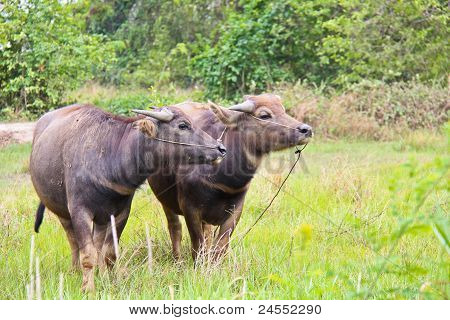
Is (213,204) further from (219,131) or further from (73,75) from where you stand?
(73,75)

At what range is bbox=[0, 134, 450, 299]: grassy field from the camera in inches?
167

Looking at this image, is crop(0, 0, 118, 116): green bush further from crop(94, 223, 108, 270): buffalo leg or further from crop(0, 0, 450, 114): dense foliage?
crop(94, 223, 108, 270): buffalo leg

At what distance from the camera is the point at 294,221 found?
6898mm

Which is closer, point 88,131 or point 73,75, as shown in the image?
point 88,131

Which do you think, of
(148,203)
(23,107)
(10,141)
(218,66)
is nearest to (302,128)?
(148,203)

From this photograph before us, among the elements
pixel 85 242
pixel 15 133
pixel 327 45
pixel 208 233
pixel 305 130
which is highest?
pixel 305 130

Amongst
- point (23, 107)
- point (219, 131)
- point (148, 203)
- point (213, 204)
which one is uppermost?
point (219, 131)

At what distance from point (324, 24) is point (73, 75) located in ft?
17.2

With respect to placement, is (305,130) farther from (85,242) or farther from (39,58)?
(39,58)

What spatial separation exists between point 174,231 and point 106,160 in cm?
123

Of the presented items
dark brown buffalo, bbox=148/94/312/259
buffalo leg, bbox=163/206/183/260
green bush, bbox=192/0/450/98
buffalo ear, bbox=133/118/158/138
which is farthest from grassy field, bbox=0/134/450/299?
green bush, bbox=192/0/450/98

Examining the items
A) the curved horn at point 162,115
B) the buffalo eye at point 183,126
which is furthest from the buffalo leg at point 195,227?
the curved horn at point 162,115

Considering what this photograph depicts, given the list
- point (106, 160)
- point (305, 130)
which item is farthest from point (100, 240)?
point (305, 130)

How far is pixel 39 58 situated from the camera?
13.8m
